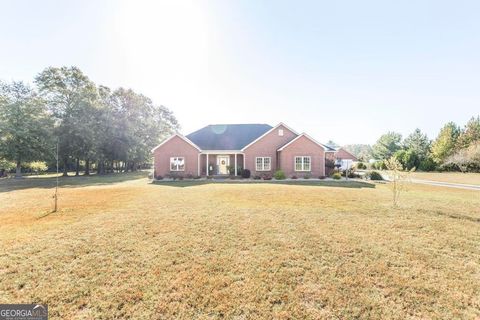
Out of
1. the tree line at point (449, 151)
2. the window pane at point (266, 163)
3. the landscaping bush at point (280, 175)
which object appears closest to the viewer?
the landscaping bush at point (280, 175)

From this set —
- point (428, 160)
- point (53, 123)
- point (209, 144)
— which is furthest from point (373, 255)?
point (428, 160)

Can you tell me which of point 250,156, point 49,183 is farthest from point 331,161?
point 49,183

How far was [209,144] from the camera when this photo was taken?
93.2 feet

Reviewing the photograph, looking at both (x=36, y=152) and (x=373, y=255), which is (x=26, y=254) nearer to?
(x=373, y=255)

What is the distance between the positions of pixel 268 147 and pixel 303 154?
4331 mm

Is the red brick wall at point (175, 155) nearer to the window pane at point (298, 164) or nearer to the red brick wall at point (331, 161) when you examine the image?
the window pane at point (298, 164)

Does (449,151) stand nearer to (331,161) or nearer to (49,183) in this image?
(331,161)

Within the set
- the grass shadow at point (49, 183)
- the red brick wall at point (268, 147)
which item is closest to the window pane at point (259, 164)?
the red brick wall at point (268, 147)

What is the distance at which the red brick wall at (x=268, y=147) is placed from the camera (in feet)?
85.5

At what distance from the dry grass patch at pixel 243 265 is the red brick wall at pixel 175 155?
16894mm

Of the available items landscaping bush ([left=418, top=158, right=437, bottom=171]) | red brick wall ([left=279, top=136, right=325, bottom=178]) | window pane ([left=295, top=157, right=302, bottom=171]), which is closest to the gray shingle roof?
red brick wall ([left=279, top=136, right=325, bottom=178])

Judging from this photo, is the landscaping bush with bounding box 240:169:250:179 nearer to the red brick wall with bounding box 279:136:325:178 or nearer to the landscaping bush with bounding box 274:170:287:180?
the landscaping bush with bounding box 274:170:287:180

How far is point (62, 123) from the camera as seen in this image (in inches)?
1253

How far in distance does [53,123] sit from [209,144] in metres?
24.5
